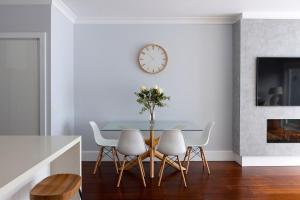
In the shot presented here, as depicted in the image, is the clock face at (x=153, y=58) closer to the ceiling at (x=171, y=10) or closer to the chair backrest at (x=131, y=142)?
the ceiling at (x=171, y=10)

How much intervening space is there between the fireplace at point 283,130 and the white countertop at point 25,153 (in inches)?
142

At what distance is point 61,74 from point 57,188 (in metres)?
2.79

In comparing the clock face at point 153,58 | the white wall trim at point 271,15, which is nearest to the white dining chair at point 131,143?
the clock face at point 153,58

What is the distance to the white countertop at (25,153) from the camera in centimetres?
130

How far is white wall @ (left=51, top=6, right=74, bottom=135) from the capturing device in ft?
13.0

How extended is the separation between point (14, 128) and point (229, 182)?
3119mm

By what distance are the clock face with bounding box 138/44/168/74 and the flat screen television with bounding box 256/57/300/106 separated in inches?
63.7

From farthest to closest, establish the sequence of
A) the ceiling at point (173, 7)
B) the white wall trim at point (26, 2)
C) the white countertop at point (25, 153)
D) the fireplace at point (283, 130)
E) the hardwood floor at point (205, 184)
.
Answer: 1. the fireplace at point (283, 130)
2. the ceiling at point (173, 7)
3. the white wall trim at point (26, 2)
4. the hardwood floor at point (205, 184)
5. the white countertop at point (25, 153)

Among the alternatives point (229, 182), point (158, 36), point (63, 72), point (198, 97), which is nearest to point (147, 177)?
point (229, 182)

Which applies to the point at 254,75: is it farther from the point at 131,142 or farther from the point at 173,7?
the point at 131,142

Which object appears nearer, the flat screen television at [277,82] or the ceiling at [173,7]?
the ceiling at [173,7]

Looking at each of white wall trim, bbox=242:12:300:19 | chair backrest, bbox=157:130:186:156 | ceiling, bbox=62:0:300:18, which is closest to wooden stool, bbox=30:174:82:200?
chair backrest, bbox=157:130:186:156

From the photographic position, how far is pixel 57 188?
5.98 ft

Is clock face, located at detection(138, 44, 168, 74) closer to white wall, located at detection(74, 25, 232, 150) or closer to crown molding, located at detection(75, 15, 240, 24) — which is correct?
white wall, located at detection(74, 25, 232, 150)
